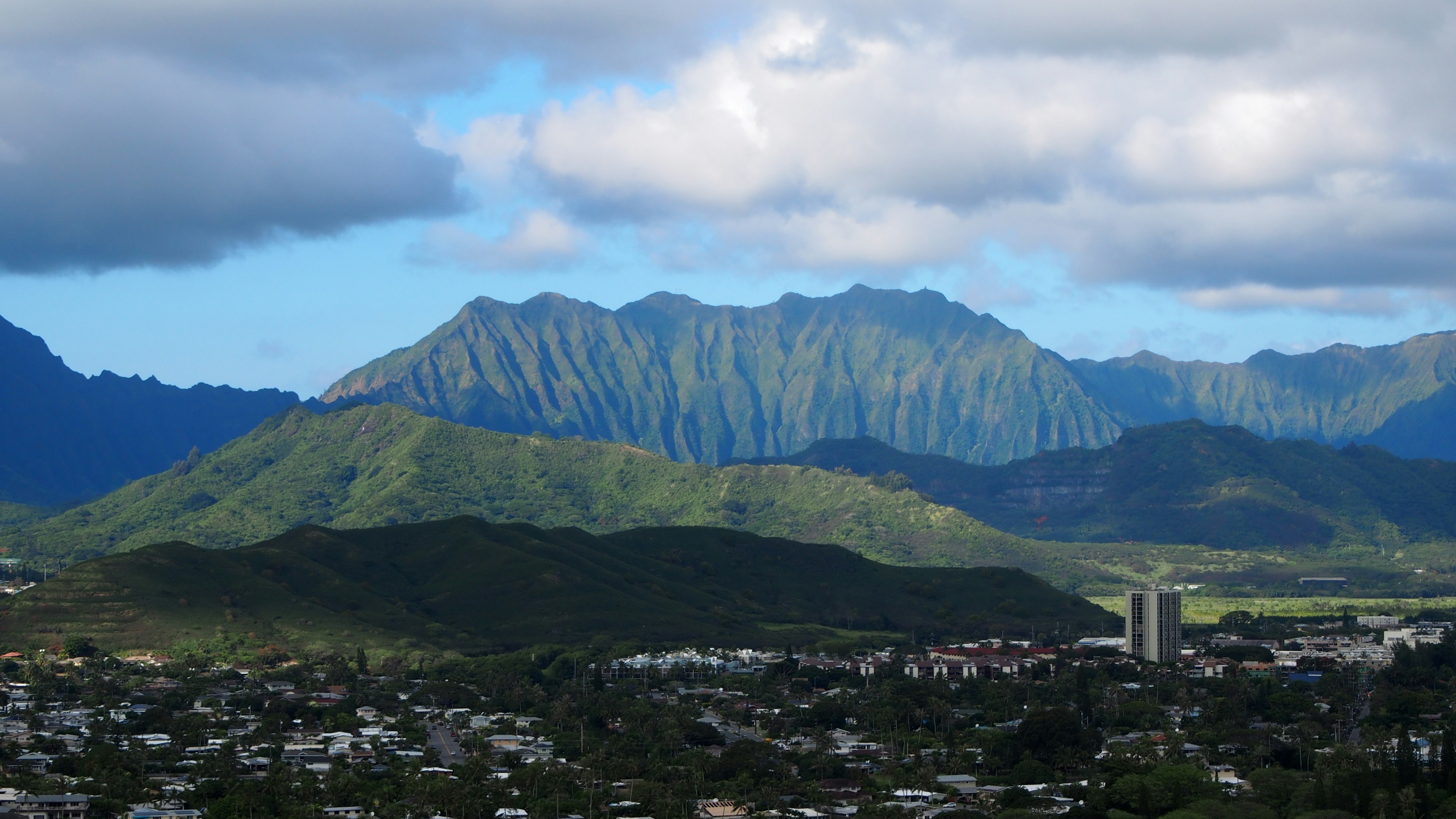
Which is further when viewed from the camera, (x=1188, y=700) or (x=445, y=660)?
(x=445, y=660)

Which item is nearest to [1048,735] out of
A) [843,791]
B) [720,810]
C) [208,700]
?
[843,791]

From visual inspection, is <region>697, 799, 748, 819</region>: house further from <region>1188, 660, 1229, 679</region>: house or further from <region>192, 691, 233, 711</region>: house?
<region>1188, 660, 1229, 679</region>: house

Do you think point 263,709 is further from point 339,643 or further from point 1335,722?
point 1335,722

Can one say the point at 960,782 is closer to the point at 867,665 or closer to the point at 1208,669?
the point at 867,665

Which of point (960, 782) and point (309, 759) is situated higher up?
point (309, 759)

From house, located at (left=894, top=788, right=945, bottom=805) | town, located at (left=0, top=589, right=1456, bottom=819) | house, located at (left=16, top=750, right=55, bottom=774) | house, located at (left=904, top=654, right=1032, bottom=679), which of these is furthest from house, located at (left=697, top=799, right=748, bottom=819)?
house, located at (left=904, top=654, right=1032, bottom=679)

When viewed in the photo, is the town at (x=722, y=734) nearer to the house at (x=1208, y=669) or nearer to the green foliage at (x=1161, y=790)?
the green foliage at (x=1161, y=790)

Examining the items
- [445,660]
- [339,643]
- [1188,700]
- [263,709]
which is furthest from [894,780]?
[339,643]
